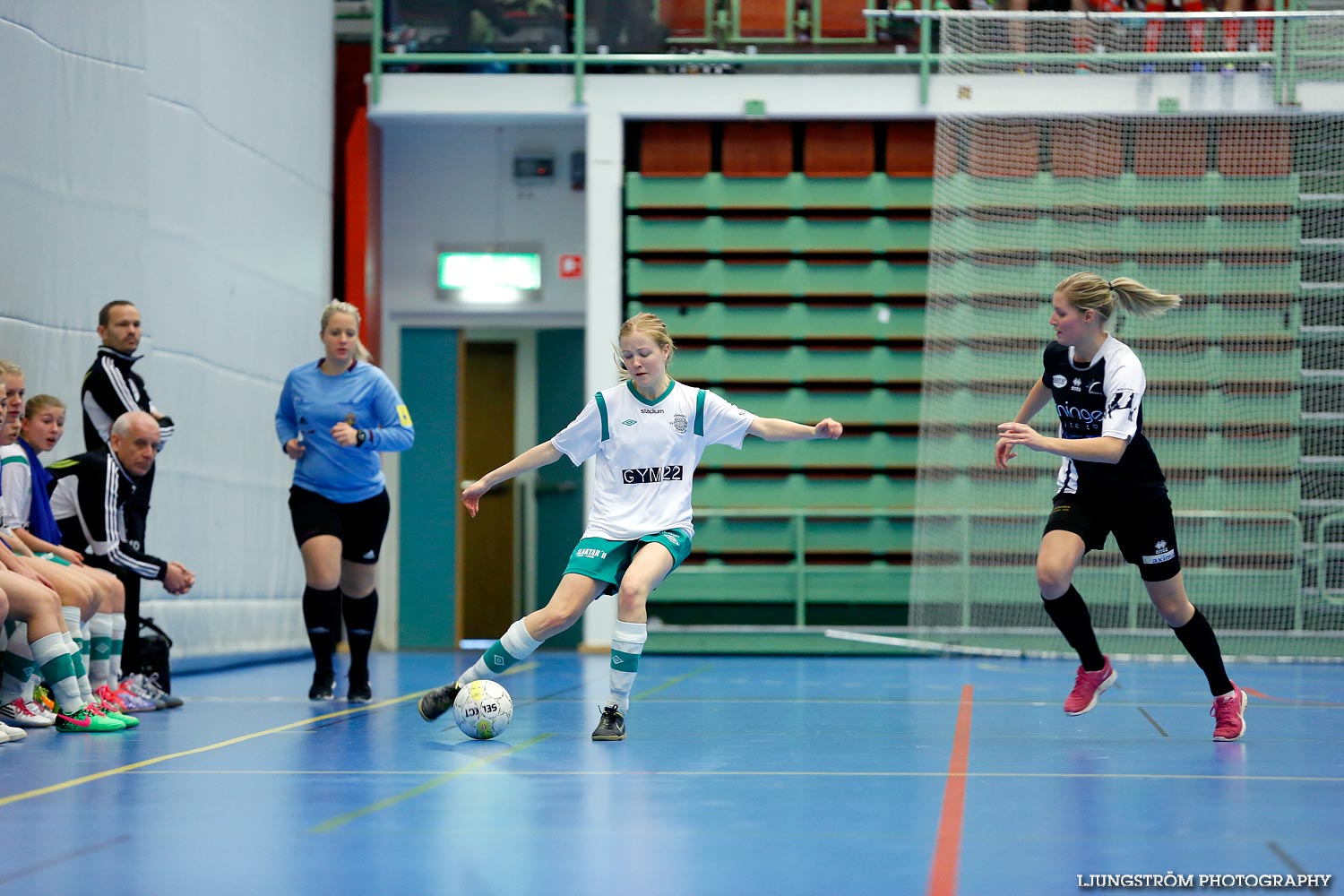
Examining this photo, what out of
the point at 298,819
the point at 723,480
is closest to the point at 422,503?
the point at 723,480

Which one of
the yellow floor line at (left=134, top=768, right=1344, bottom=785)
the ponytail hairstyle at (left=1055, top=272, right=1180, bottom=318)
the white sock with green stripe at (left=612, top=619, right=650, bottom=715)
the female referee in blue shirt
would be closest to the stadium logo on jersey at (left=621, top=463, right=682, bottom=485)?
the white sock with green stripe at (left=612, top=619, right=650, bottom=715)

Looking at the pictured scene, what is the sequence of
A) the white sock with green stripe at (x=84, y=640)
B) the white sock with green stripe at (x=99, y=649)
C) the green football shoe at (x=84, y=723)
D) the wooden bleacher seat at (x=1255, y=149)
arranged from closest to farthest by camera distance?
the green football shoe at (x=84, y=723) < the white sock with green stripe at (x=84, y=640) < the white sock with green stripe at (x=99, y=649) < the wooden bleacher seat at (x=1255, y=149)

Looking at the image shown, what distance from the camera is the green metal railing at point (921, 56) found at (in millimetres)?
11328

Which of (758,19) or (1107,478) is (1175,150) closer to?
(758,19)

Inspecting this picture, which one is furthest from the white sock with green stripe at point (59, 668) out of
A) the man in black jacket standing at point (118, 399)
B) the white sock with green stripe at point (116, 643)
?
the man in black jacket standing at point (118, 399)

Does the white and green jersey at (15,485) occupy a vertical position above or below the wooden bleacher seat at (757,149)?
below

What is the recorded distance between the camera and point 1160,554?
5.25m

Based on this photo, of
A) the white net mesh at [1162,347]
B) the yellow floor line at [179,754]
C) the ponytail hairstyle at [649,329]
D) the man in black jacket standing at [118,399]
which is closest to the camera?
the yellow floor line at [179,754]

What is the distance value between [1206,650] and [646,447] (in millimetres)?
2152

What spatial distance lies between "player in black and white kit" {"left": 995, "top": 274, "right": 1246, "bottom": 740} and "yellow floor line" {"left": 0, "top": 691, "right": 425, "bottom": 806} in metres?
2.89

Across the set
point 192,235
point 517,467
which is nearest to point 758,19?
point 192,235

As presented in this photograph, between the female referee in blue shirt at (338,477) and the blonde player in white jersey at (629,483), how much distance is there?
61.7 inches

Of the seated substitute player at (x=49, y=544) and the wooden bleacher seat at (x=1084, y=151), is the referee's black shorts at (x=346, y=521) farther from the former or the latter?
the wooden bleacher seat at (x=1084, y=151)

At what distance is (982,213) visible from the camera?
1162 centimetres
